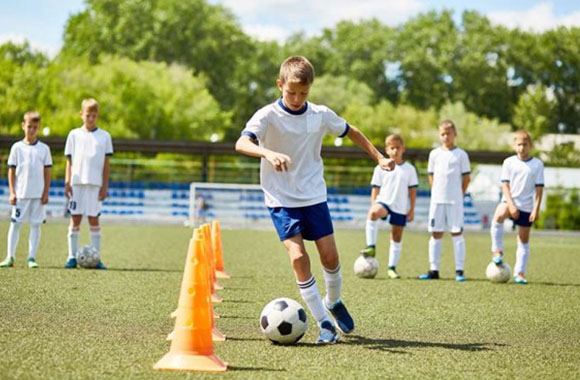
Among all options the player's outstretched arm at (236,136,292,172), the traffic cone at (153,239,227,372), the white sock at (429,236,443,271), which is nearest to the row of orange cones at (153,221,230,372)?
the traffic cone at (153,239,227,372)

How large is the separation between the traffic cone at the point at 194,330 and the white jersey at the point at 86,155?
6663 millimetres

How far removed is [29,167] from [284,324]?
6.75 meters

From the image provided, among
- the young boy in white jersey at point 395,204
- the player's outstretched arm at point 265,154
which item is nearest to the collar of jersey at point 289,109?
the player's outstretched arm at point 265,154

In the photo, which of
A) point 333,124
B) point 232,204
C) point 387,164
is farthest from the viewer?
point 232,204

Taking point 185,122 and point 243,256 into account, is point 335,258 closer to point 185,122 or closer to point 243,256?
point 243,256

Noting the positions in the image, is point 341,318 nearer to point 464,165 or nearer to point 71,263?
point 464,165

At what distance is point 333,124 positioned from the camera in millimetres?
6824

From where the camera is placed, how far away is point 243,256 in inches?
647

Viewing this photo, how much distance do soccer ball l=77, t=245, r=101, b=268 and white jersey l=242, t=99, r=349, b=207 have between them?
19.6 feet

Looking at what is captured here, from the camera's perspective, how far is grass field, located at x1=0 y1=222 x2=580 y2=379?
5520 millimetres

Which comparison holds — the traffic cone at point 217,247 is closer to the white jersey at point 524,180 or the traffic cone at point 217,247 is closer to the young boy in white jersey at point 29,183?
the young boy in white jersey at point 29,183

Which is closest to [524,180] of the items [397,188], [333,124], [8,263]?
[397,188]

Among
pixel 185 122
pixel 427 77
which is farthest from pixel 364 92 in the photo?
pixel 185 122

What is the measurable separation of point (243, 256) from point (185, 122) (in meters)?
54.4
